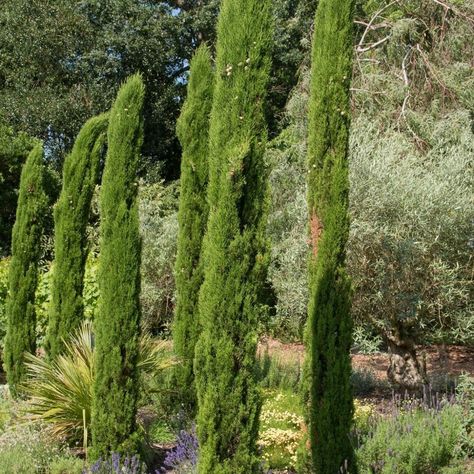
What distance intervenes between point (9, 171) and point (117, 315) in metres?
11.6

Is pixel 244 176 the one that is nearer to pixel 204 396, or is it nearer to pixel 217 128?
pixel 217 128

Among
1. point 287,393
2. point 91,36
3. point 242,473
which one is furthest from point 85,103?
point 242,473

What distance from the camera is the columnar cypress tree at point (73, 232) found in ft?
25.5

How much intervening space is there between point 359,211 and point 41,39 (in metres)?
13.2

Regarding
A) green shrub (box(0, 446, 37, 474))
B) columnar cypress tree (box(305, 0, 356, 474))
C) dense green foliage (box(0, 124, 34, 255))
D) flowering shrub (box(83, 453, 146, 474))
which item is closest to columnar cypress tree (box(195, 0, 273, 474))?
columnar cypress tree (box(305, 0, 356, 474))

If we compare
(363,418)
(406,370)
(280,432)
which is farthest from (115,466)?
(406,370)

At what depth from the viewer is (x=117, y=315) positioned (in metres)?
5.54

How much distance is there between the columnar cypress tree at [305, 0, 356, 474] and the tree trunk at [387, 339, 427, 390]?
3234mm

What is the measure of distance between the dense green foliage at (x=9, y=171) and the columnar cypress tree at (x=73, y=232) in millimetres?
8272

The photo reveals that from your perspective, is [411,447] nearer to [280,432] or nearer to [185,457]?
[280,432]

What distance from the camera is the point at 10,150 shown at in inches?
608

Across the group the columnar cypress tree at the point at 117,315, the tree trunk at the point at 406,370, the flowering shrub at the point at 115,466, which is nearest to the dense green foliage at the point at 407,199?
the tree trunk at the point at 406,370

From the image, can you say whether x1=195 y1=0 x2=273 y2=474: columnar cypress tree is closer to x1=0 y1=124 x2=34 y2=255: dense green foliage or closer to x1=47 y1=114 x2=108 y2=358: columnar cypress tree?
x1=47 y1=114 x2=108 y2=358: columnar cypress tree

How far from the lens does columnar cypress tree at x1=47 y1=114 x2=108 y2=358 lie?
779 cm
